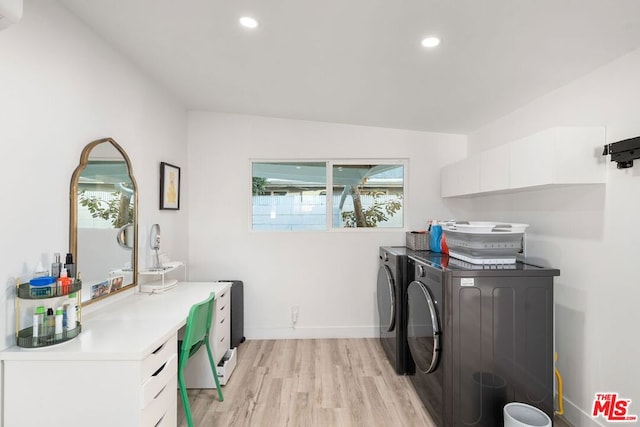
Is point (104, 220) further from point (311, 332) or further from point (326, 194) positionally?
point (311, 332)

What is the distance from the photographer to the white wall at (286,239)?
10.9 ft

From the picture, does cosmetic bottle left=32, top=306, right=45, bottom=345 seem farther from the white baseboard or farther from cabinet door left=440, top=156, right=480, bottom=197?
cabinet door left=440, top=156, right=480, bottom=197

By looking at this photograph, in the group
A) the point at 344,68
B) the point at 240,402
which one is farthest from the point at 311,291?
the point at 344,68

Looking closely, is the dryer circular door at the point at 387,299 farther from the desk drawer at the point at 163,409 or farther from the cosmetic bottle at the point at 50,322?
the cosmetic bottle at the point at 50,322

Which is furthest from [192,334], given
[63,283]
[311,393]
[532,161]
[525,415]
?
[532,161]

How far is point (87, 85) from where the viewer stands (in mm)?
1841

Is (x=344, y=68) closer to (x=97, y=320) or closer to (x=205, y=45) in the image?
(x=205, y=45)

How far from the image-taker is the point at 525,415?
5.57 feet

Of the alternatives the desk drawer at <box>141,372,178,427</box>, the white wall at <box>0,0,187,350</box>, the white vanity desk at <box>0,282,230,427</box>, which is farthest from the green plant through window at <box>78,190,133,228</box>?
the desk drawer at <box>141,372,178,427</box>

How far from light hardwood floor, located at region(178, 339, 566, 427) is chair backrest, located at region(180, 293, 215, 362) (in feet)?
1.70

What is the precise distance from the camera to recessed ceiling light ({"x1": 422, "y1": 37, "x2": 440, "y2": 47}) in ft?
5.36

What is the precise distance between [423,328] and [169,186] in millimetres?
2389

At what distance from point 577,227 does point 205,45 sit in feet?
8.42

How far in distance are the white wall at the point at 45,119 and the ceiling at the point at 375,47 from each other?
182mm
